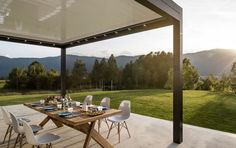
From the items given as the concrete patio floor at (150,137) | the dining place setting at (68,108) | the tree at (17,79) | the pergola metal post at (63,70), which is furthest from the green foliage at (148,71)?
the dining place setting at (68,108)

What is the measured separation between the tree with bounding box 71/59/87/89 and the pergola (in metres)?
7.46

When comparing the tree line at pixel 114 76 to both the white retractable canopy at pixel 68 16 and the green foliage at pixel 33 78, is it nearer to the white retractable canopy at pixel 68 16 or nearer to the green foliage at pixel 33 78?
the green foliage at pixel 33 78

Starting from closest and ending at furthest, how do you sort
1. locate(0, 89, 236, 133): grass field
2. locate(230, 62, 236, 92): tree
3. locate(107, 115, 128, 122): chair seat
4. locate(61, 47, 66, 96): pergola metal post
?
locate(107, 115, 128, 122): chair seat < locate(0, 89, 236, 133): grass field < locate(61, 47, 66, 96): pergola metal post < locate(230, 62, 236, 92): tree

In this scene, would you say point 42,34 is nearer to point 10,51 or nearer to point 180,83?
point 180,83

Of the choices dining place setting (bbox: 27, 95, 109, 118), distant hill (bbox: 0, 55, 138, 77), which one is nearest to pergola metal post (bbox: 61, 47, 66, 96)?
distant hill (bbox: 0, 55, 138, 77)

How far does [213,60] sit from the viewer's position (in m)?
10.6

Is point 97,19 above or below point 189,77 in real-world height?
above

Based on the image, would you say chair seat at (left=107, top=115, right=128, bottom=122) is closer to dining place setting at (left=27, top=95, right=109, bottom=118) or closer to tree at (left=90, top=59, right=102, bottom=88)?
dining place setting at (left=27, top=95, right=109, bottom=118)

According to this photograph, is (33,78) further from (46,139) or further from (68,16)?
(46,139)

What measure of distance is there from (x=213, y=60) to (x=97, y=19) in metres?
8.62

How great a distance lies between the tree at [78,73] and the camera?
42.5 feet

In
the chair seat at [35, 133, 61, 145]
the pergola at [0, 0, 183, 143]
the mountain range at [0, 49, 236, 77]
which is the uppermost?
the pergola at [0, 0, 183, 143]

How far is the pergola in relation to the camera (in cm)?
321

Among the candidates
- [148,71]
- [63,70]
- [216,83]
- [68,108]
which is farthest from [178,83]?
[148,71]
